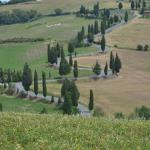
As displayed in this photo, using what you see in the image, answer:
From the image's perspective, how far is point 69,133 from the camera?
24.3 meters

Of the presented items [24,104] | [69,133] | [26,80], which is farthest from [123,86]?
[69,133]

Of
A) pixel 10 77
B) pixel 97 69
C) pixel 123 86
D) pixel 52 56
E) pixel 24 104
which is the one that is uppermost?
pixel 24 104

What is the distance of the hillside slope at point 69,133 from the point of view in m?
22.5

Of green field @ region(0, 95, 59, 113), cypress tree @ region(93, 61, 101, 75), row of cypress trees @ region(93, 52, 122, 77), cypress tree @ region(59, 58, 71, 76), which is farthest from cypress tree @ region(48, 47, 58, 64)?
green field @ region(0, 95, 59, 113)

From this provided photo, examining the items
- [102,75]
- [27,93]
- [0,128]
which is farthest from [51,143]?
[102,75]

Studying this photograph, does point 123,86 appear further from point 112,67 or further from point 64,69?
point 64,69

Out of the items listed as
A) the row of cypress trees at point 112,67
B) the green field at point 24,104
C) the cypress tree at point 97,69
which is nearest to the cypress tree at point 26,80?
the green field at point 24,104

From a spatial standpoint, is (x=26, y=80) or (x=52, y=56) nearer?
(x=26, y=80)

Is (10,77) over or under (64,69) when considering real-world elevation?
under

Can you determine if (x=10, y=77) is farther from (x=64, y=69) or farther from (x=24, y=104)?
(x=24, y=104)

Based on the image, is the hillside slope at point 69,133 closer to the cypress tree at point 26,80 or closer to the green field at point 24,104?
the green field at point 24,104

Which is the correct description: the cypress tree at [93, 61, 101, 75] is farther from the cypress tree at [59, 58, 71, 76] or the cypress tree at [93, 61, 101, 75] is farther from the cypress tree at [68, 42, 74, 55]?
the cypress tree at [68, 42, 74, 55]

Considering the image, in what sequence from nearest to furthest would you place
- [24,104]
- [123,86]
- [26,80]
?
1. [24,104]
2. [123,86]
3. [26,80]

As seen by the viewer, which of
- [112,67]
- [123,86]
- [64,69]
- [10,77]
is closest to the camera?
[123,86]
